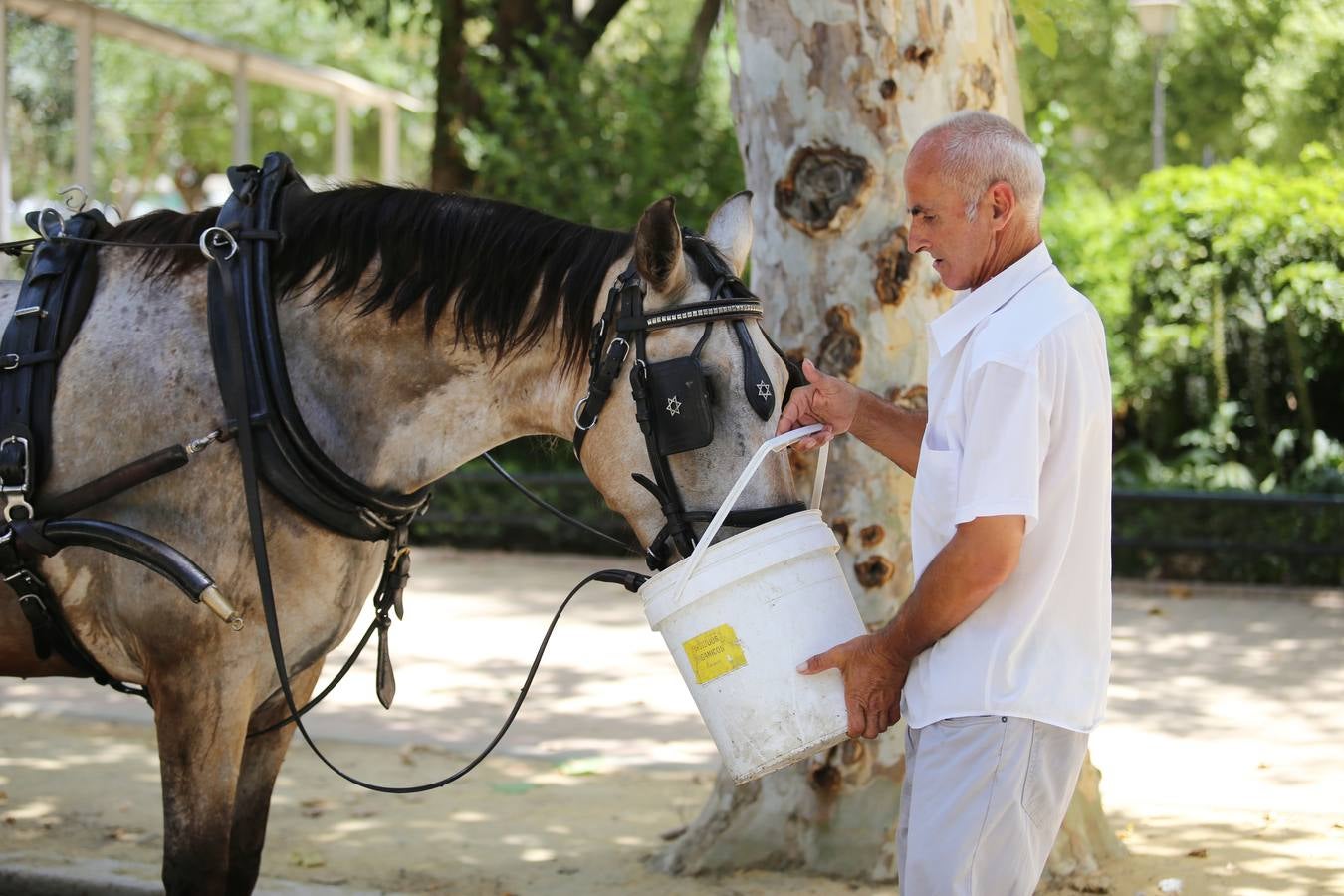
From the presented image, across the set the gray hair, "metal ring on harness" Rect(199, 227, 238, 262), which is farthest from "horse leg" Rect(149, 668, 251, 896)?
the gray hair

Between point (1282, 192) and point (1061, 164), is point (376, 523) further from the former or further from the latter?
point (1061, 164)

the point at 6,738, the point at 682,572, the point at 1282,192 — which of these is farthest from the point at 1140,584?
the point at 682,572

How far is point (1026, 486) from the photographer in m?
2.22

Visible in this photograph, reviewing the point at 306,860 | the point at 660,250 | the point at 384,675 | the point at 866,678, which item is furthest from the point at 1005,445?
the point at 306,860

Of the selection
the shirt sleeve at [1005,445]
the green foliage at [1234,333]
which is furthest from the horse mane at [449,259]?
the green foliage at [1234,333]

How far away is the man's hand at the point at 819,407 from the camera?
2742 mm

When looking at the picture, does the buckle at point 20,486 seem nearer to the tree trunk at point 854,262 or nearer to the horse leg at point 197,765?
the horse leg at point 197,765

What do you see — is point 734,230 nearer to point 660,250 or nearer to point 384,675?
point 660,250

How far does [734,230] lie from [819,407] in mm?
443

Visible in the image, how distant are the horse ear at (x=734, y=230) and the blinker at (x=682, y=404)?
1.16 ft

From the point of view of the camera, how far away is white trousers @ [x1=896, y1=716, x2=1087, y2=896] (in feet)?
7.69

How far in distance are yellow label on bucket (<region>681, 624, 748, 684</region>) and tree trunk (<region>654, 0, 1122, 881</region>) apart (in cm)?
169

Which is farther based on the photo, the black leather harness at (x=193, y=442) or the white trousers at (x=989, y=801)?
the black leather harness at (x=193, y=442)

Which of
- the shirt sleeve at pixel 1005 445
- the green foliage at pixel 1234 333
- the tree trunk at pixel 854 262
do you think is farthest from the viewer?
the green foliage at pixel 1234 333
